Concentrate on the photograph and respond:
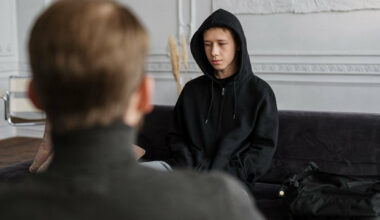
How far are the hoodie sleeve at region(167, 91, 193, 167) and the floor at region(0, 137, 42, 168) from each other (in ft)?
8.35

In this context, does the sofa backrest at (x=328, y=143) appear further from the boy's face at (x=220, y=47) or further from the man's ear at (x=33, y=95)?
the man's ear at (x=33, y=95)

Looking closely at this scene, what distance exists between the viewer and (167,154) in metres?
2.97

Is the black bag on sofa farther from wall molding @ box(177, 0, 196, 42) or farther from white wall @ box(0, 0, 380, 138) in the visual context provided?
wall molding @ box(177, 0, 196, 42)

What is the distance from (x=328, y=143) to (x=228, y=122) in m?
0.56

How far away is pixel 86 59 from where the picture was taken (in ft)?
2.04

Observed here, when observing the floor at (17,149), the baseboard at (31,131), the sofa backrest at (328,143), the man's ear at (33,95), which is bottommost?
the floor at (17,149)

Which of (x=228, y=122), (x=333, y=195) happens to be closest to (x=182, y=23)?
(x=228, y=122)

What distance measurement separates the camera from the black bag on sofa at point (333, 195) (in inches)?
81.3

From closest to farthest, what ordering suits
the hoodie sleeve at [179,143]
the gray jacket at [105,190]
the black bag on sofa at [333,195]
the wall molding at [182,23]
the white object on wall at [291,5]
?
the gray jacket at [105,190]
the black bag on sofa at [333,195]
the hoodie sleeve at [179,143]
the white object on wall at [291,5]
the wall molding at [182,23]

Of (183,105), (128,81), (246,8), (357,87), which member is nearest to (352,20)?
(357,87)

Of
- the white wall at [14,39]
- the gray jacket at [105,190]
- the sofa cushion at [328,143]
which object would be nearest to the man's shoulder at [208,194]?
the gray jacket at [105,190]

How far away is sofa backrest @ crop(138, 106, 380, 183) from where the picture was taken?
8.39ft

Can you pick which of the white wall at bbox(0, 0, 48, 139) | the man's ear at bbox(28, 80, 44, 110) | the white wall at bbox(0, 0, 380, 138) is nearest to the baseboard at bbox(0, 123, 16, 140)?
the white wall at bbox(0, 0, 48, 139)

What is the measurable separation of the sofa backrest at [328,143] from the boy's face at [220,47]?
1.63 ft
